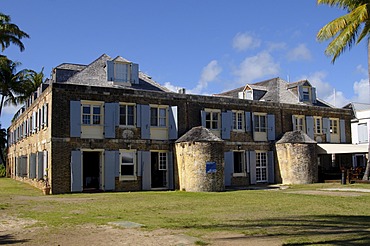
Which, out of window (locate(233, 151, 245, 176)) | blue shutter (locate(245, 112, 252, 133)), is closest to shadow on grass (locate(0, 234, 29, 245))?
window (locate(233, 151, 245, 176))

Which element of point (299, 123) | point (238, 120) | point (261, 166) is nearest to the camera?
point (238, 120)

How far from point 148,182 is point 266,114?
33.1 feet

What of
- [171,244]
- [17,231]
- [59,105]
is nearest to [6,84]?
[59,105]

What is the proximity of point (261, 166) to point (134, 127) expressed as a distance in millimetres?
9925

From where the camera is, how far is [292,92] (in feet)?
113

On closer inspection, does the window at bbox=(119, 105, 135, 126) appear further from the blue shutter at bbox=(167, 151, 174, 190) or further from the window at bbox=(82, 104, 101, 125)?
the blue shutter at bbox=(167, 151, 174, 190)

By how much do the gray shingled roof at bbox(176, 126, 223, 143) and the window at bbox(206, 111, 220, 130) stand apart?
7.60ft

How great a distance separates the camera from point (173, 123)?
86.6 ft

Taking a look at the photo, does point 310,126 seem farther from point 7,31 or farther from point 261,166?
point 7,31

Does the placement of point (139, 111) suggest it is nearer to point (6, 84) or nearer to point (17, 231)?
point (17, 231)

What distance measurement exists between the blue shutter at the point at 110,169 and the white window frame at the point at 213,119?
6.66m

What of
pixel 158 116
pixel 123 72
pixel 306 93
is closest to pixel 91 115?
pixel 158 116

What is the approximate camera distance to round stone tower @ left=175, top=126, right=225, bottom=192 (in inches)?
931

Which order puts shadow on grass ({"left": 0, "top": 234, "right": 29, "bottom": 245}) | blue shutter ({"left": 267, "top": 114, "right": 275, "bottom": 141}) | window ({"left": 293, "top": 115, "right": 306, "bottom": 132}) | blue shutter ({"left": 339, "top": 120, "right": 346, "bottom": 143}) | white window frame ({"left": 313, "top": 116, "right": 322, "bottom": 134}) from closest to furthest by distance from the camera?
shadow on grass ({"left": 0, "top": 234, "right": 29, "bottom": 245}) → blue shutter ({"left": 267, "top": 114, "right": 275, "bottom": 141}) → window ({"left": 293, "top": 115, "right": 306, "bottom": 132}) → white window frame ({"left": 313, "top": 116, "right": 322, "bottom": 134}) → blue shutter ({"left": 339, "top": 120, "right": 346, "bottom": 143})
